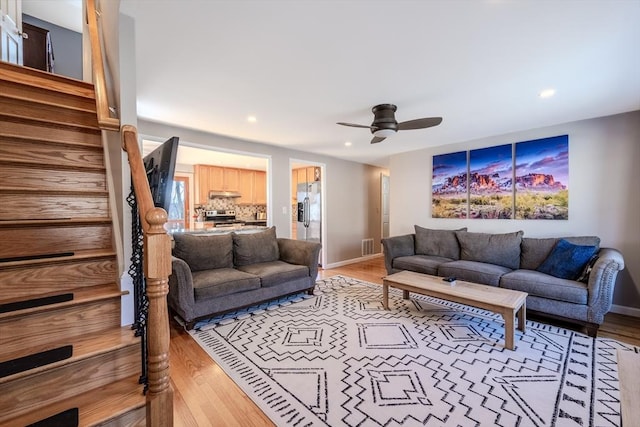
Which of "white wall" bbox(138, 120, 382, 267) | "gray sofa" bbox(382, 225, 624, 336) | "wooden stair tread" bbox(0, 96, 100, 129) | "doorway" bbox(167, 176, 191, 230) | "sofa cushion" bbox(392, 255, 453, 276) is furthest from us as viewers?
"doorway" bbox(167, 176, 191, 230)

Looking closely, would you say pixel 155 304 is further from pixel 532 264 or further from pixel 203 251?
pixel 532 264

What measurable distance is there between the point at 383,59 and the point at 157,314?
2187 mm

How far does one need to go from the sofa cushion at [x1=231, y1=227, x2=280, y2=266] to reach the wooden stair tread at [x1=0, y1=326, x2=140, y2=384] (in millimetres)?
2255

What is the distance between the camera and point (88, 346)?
124 centimetres

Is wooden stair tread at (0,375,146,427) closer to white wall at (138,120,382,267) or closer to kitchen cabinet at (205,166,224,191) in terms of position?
white wall at (138,120,382,267)

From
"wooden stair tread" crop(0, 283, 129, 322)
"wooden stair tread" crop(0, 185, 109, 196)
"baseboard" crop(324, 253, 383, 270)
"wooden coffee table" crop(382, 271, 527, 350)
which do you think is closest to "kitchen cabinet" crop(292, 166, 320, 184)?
"baseboard" crop(324, 253, 383, 270)

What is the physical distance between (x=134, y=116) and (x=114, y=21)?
0.68 meters

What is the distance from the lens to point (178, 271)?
263cm

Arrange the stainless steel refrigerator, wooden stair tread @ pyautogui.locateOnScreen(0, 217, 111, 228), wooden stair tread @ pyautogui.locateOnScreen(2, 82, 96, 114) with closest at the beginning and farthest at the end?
wooden stair tread @ pyautogui.locateOnScreen(0, 217, 111, 228) < wooden stair tread @ pyautogui.locateOnScreen(2, 82, 96, 114) < the stainless steel refrigerator

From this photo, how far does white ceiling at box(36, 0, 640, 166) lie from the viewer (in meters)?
1.58

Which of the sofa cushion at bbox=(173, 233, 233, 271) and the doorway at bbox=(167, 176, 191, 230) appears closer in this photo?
the sofa cushion at bbox=(173, 233, 233, 271)

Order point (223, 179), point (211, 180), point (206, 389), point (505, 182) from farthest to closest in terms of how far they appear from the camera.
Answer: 1. point (223, 179)
2. point (211, 180)
3. point (505, 182)
4. point (206, 389)

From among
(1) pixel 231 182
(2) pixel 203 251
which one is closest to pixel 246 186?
(1) pixel 231 182

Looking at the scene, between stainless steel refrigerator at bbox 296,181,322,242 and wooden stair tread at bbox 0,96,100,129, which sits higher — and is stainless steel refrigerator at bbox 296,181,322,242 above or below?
below
